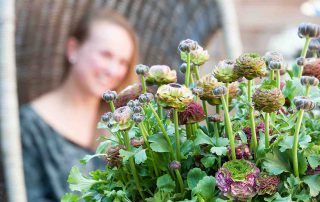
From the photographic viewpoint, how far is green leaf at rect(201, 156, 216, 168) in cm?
40

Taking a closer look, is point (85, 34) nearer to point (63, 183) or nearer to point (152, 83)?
point (63, 183)

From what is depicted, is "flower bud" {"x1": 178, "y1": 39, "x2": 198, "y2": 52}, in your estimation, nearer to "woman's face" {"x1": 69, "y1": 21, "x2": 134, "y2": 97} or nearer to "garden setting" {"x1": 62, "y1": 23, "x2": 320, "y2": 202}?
"garden setting" {"x1": 62, "y1": 23, "x2": 320, "y2": 202}

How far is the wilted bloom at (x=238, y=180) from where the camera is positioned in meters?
0.38

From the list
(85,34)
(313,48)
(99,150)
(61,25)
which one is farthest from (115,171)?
(61,25)

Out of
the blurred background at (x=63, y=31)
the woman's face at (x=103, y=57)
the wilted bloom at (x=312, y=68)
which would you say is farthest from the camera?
the blurred background at (x=63, y=31)

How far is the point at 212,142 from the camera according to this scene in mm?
408

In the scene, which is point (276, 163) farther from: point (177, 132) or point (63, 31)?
point (63, 31)

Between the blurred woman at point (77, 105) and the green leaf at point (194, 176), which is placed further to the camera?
the blurred woman at point (77, 105)

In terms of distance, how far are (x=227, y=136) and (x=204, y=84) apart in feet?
0.13

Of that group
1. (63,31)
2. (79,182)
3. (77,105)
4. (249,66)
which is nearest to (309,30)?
(249,66)

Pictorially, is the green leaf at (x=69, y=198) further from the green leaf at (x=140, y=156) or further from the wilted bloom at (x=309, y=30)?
the wilted bloom at (x=309, y=30)

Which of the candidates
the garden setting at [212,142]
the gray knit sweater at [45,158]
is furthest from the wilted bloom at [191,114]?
the gray knit sweater at [45,158]

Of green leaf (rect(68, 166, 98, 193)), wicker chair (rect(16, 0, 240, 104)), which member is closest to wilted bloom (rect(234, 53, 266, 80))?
green leaf (rect(68, 166, 98, 193))

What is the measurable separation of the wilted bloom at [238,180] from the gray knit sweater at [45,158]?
111 cm
